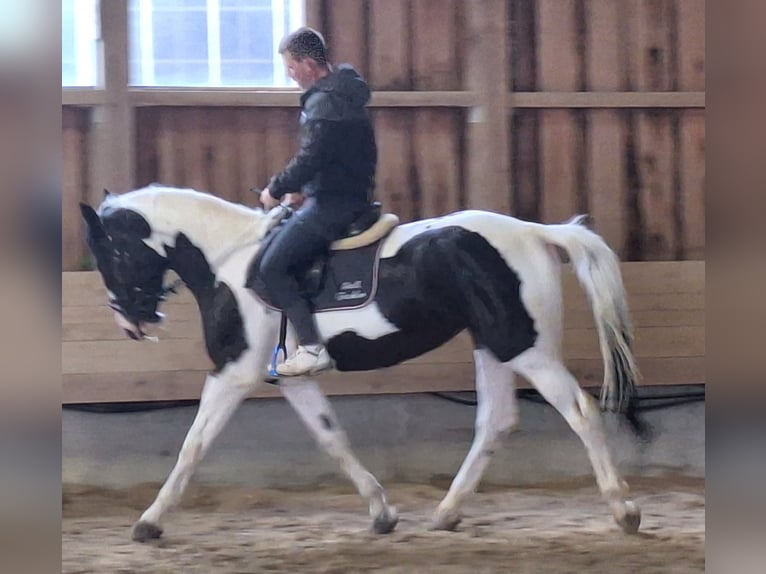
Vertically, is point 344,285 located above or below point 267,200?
below

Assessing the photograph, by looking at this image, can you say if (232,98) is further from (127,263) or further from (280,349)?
(280,349)

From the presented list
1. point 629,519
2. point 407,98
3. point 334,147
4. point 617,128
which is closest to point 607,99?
point 617,128

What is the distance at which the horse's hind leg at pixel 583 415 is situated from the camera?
2.21 meters

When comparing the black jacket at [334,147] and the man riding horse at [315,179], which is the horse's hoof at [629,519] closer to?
the man riding horse at [315,179]

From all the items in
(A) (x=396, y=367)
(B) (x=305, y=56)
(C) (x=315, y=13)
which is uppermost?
(C) (x=315, y=13)

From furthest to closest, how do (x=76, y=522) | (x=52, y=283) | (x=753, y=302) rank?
(x=76, y=522) → (x=52, y=283) → (x=753, y=302)

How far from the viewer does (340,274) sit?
86.4 inches

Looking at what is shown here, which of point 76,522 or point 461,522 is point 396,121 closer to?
point 461,522

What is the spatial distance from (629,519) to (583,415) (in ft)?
0.97

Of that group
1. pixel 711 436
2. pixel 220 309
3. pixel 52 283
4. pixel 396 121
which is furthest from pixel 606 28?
pixel 52 283

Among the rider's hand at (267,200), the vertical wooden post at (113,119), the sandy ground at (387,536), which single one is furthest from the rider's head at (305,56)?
the sandy ground at (387,536)

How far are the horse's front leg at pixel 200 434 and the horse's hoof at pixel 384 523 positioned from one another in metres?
0.45

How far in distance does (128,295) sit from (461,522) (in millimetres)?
1006

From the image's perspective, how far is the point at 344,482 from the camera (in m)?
2.22
